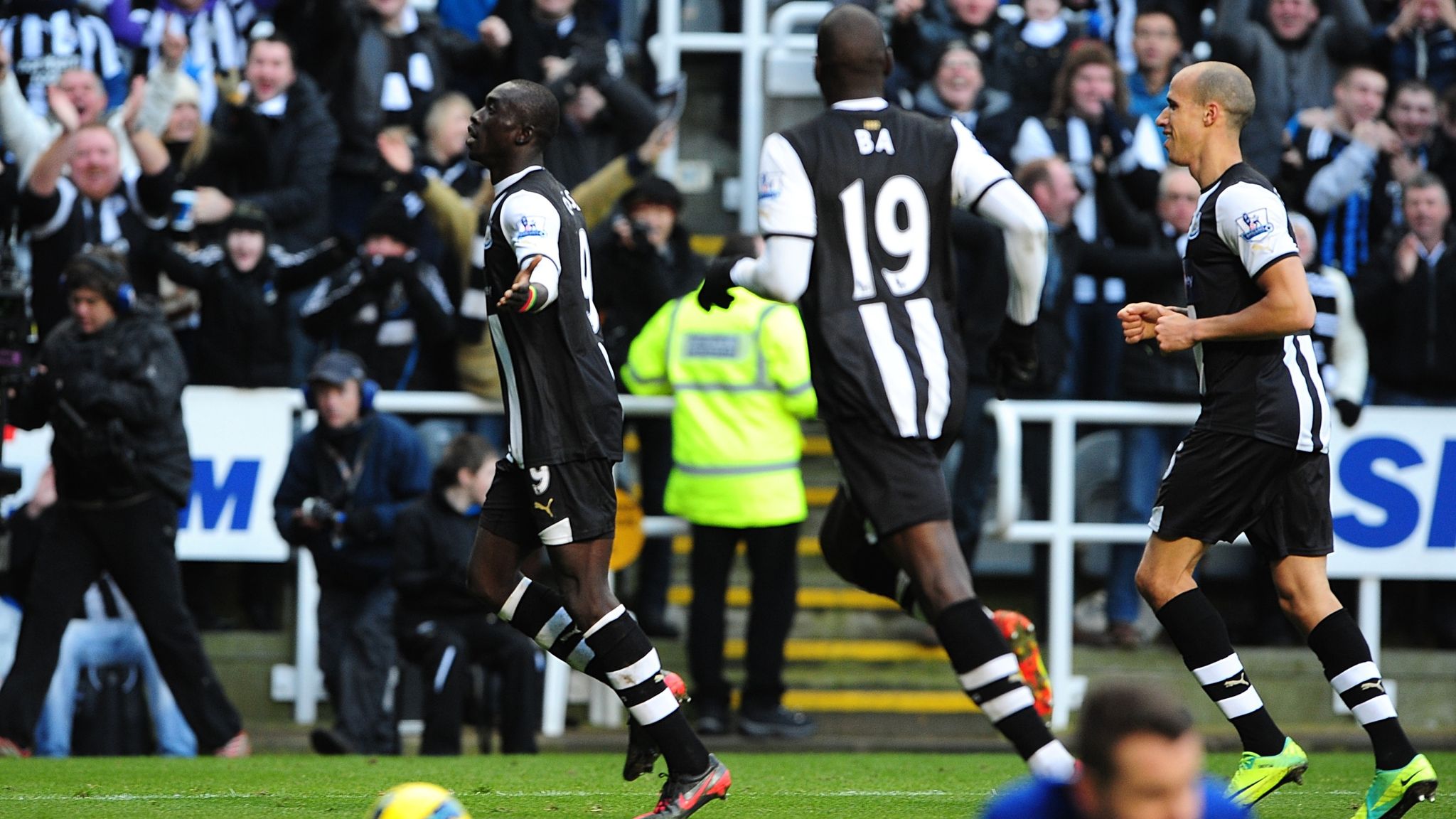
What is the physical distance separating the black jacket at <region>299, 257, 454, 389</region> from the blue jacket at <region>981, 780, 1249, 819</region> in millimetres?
8158

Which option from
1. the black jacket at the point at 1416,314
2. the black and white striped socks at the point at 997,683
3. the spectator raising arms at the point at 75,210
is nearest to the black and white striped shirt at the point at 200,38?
the spectator raising arms at the point at 75,210

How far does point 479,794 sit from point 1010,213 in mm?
2877

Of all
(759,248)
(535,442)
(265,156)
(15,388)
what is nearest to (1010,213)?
(535,442)

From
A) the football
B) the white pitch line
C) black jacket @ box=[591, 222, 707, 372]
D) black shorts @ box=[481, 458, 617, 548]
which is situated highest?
black jacket @ box=[591, 222, 707, 372]

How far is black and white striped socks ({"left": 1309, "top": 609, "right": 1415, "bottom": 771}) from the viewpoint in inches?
241

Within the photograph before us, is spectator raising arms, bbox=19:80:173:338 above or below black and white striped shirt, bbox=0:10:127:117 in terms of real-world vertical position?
below

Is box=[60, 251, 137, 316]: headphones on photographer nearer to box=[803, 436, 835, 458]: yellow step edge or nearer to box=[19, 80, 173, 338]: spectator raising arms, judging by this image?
box=[19, 80, 173, 338]: spectator raising arms

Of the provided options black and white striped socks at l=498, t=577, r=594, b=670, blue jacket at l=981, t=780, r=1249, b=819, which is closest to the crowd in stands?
black and white striped socks at l=498, t=577, r=594, b=670

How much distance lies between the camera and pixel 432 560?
990 centimetres

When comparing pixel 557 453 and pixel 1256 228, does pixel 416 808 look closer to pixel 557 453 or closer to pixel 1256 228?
pixel 557 453

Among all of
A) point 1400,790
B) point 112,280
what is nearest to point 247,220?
point 112,280

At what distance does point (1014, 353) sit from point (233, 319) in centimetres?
607

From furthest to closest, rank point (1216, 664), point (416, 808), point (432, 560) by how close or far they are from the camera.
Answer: point (432, 560) → point (1216, 664) → point (416, 808)

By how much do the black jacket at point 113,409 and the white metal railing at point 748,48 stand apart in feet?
15.9
